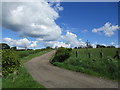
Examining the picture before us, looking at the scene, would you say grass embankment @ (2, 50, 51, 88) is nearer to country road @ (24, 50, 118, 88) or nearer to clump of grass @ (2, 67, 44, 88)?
clump of grass @ (2, 67, 44, 88)

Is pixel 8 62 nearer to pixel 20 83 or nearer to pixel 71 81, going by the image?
pixel 20 83

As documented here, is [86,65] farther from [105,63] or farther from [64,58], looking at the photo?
[64,58]

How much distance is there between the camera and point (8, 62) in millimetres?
9320

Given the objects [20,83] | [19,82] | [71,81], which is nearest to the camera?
[20,83]

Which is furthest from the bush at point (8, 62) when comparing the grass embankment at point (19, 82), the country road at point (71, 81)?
the country road at point (71, 81)

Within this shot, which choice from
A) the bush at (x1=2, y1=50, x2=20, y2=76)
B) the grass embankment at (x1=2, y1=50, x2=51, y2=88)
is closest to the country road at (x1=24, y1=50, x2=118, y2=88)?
the grass embankment at (x1=2, y1=50, x2=51, y2=88)

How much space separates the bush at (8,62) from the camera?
9.12 metres

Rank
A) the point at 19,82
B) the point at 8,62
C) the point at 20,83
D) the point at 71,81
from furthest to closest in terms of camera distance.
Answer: the point at 8,62, the point at 71,81, the point at 19,82, the point at 20,83

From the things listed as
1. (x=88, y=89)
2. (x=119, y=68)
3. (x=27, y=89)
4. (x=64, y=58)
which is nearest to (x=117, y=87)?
(x=88, y=89)

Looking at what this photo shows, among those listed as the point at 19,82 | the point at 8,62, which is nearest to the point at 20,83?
the point at 19,82

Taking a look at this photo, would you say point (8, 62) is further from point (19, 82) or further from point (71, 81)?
point (71, 81)

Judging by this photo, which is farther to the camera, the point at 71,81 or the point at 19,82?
the point at 71,81

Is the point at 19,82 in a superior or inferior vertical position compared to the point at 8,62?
inferior

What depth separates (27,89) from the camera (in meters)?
6.01
